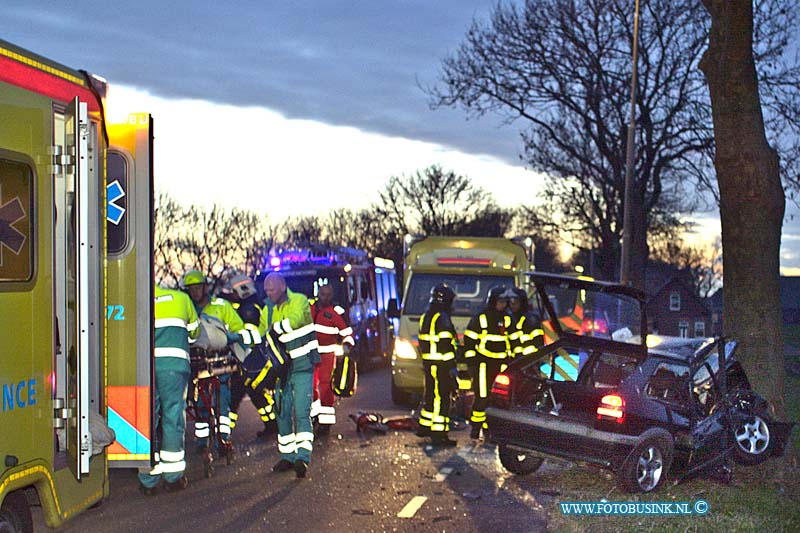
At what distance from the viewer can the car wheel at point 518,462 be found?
10359 mm

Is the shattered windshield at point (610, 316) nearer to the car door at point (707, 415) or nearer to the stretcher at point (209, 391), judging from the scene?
the car door at point (707, 415)

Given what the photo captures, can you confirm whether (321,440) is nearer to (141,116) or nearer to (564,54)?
(141,116)

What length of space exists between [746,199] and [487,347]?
12.4 ft

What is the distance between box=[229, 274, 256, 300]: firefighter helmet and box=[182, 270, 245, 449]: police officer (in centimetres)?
15

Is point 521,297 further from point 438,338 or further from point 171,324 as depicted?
point 171,324

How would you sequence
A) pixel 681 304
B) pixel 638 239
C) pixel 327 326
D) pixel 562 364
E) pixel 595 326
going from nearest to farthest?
pixel 562 364
pixel 595 326
pixel 327 326
pixel 638 239
pixel 681 304

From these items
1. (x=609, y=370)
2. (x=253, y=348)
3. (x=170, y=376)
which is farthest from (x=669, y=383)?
(x=170, y=376)

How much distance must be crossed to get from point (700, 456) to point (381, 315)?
17.1 m

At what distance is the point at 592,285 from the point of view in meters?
10.2

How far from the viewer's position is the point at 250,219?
229 ft

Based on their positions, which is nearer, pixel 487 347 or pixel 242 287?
pixel 242 287

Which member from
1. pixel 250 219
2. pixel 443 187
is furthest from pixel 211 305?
pixel 443 187

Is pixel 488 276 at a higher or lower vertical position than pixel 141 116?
lower

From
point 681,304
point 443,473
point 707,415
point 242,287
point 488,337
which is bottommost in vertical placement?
point 681,304
